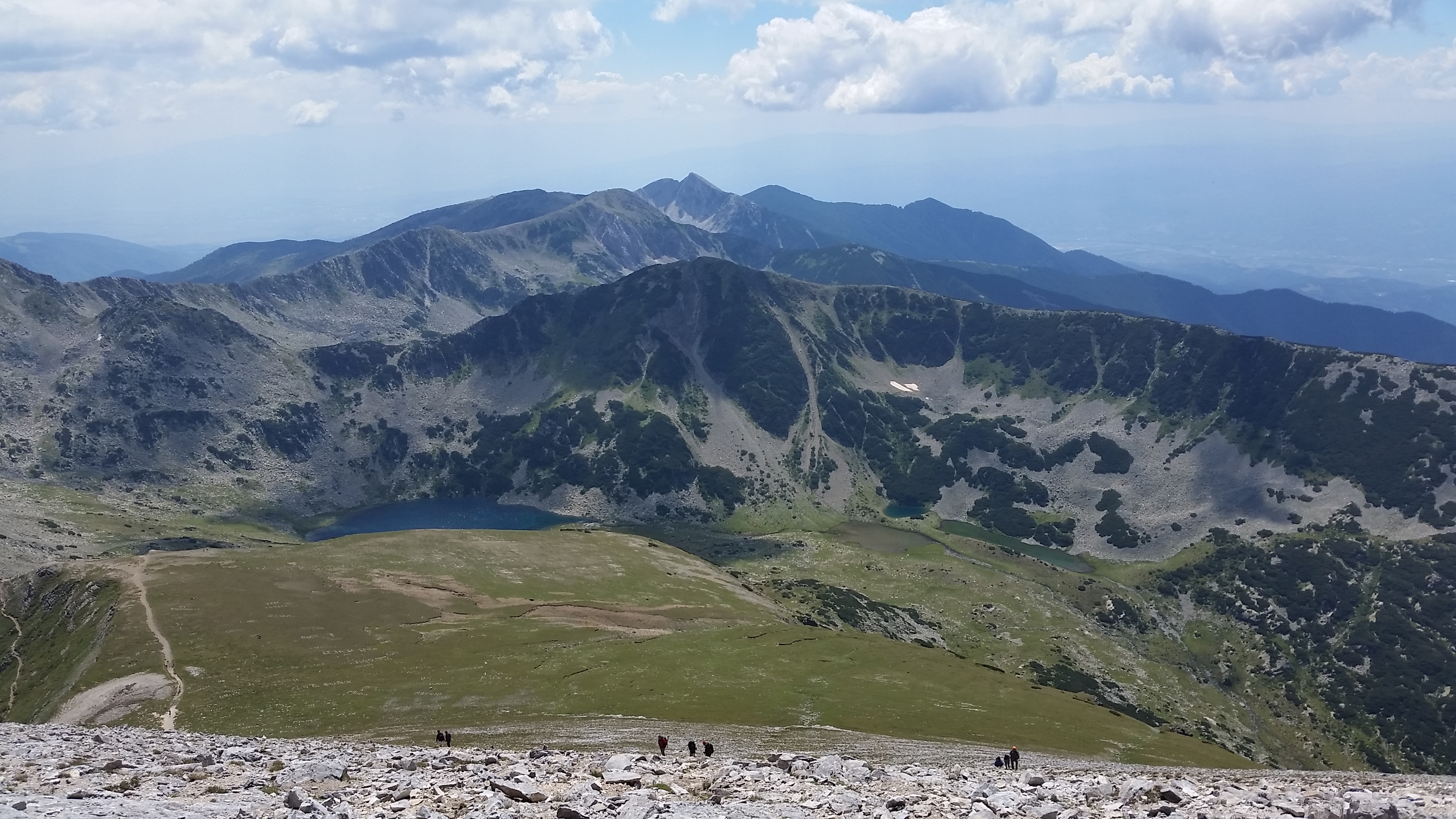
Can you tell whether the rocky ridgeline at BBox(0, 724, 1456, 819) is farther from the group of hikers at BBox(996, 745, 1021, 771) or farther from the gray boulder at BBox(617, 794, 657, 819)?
the group of hikers at BBox(996, 745, 1021, 771)

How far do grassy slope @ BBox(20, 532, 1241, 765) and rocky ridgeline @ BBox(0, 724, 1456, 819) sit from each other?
3399cm

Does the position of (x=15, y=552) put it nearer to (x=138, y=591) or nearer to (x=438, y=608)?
(x=138, y=591)

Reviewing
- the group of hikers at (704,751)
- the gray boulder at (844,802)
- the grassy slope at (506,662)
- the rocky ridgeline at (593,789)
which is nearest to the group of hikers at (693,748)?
the group of hikers at (704,751)

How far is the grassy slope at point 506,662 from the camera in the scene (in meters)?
76.1

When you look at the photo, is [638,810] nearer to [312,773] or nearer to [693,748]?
[312,773]

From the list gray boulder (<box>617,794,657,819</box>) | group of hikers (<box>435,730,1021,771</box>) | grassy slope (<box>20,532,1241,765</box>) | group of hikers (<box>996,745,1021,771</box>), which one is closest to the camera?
gray boulder (<box>617,794,657,819</box>)

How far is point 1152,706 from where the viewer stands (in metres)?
152

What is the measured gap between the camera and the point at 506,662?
9056 centimetres

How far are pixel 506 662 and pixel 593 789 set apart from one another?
→ 2556 inches

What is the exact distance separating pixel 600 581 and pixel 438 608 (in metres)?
34.9

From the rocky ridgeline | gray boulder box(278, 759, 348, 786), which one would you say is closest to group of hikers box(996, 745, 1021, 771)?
the rocky ridgeline

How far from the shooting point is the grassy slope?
250 feet

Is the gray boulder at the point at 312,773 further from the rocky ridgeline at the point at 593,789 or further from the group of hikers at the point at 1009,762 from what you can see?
the group of hikers at the point at 1009,762

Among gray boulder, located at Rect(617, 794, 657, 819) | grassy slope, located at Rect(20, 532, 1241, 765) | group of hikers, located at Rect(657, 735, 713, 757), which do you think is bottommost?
grassy slope, located at Rect(20, 532, 1241, 765)
